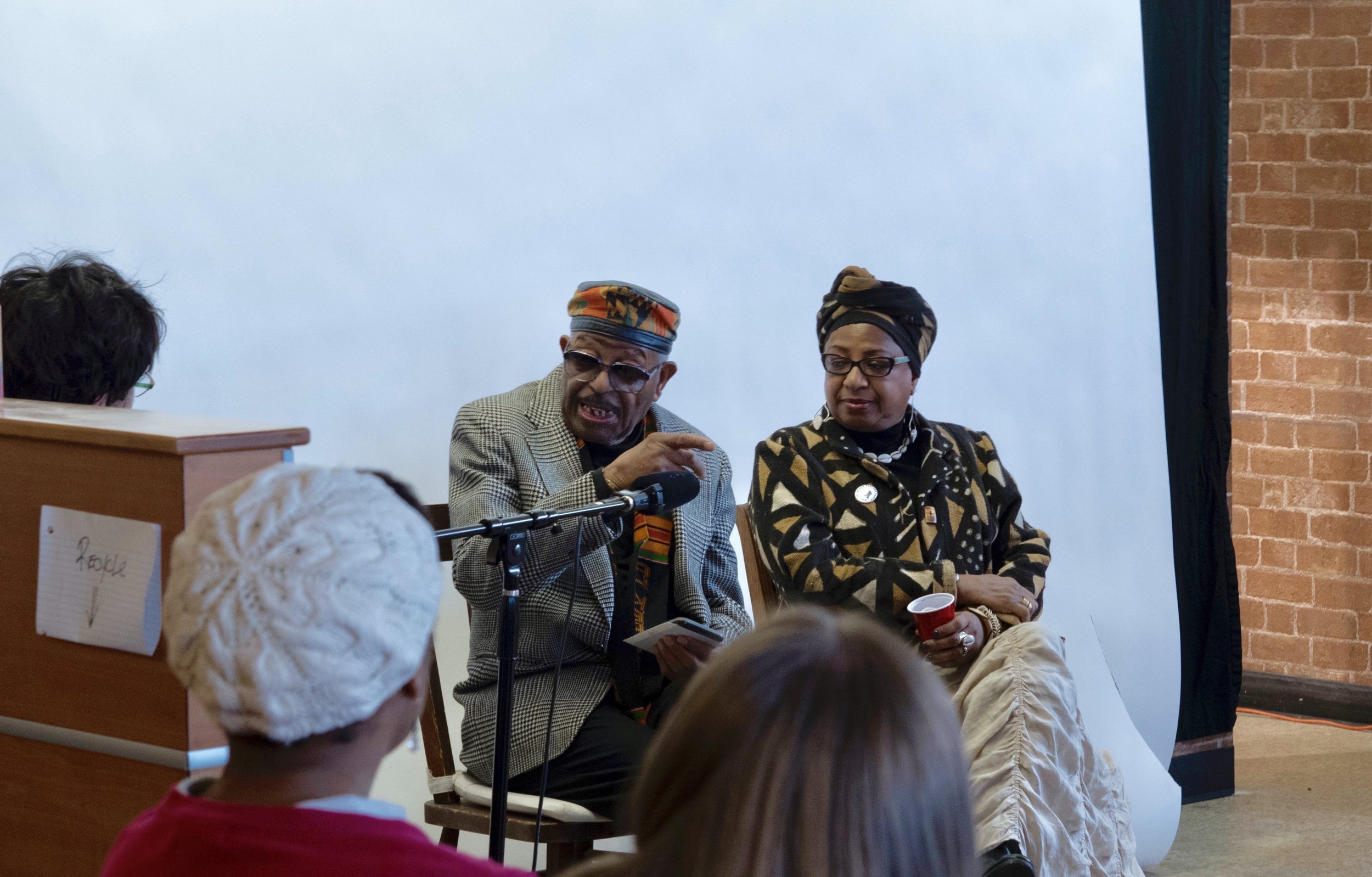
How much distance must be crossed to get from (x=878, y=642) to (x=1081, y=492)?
118 inches

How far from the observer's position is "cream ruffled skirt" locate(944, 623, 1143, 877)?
227cm

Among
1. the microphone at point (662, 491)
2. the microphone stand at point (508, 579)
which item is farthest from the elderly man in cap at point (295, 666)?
the microphone at point (662, 491)

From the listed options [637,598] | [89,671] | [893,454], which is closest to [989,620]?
[893,454]

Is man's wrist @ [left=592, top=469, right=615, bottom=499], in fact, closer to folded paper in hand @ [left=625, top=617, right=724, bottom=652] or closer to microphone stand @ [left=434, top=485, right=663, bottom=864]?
folded paper in hand @ [left=625, top=617, right=724, bottom=652]

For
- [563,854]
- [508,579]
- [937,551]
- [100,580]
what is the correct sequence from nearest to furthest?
[100,580] → [508,579] → [563,854] → [937,551]

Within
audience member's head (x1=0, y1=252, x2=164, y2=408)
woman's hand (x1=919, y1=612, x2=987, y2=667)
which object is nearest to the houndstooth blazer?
woman's hand (x1=919, y1=612, x2=987, y2=667)

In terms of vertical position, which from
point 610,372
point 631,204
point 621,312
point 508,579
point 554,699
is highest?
point 631,204

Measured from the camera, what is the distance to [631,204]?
3.01 metres

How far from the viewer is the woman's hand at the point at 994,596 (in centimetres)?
265

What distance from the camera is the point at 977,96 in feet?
11.7

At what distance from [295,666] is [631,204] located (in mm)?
2305

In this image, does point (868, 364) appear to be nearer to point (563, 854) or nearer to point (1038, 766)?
point (1038, 766)

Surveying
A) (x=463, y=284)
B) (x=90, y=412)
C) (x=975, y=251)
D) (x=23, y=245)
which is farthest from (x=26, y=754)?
(x=975, y=251)

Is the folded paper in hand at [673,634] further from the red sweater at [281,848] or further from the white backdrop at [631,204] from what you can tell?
the red sweater at [281,848]
